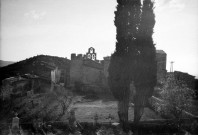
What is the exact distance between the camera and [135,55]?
1836 cm

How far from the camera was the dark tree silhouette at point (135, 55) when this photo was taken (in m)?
18.2

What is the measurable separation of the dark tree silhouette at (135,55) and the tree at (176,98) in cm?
196

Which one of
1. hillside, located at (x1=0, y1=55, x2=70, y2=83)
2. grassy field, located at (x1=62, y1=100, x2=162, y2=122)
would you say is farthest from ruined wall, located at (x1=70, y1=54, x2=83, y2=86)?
grassy field, located at (x1=62, y1=100, x2=162, y2=122)

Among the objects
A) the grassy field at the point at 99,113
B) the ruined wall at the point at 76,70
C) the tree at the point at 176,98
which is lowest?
the grassy field at the point at 99,113

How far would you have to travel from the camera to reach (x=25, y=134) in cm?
1515

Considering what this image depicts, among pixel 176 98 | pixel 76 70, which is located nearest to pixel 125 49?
pixel 176 98

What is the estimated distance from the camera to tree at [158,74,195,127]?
18.2 metres

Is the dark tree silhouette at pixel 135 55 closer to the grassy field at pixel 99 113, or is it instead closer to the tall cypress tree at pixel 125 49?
the tall cypress tree at pixel 125 49

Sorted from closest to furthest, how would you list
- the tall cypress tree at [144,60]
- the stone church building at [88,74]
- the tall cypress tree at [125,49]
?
1. the tall cypress tree at [144,60]
2. the tall cypress tree at [125,49]
3. the stone church building at [88,74]

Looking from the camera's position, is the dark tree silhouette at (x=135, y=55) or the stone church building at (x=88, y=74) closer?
the dark tree silhouette at (x=135, y=55)

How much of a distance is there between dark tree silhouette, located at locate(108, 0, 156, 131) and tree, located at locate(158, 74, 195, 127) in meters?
1.96

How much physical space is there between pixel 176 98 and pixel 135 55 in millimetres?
5520

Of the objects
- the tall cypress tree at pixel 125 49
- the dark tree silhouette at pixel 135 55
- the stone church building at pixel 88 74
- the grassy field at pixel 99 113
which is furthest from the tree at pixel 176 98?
the stone church building at pixel 88 74

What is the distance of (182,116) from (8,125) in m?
16.0
